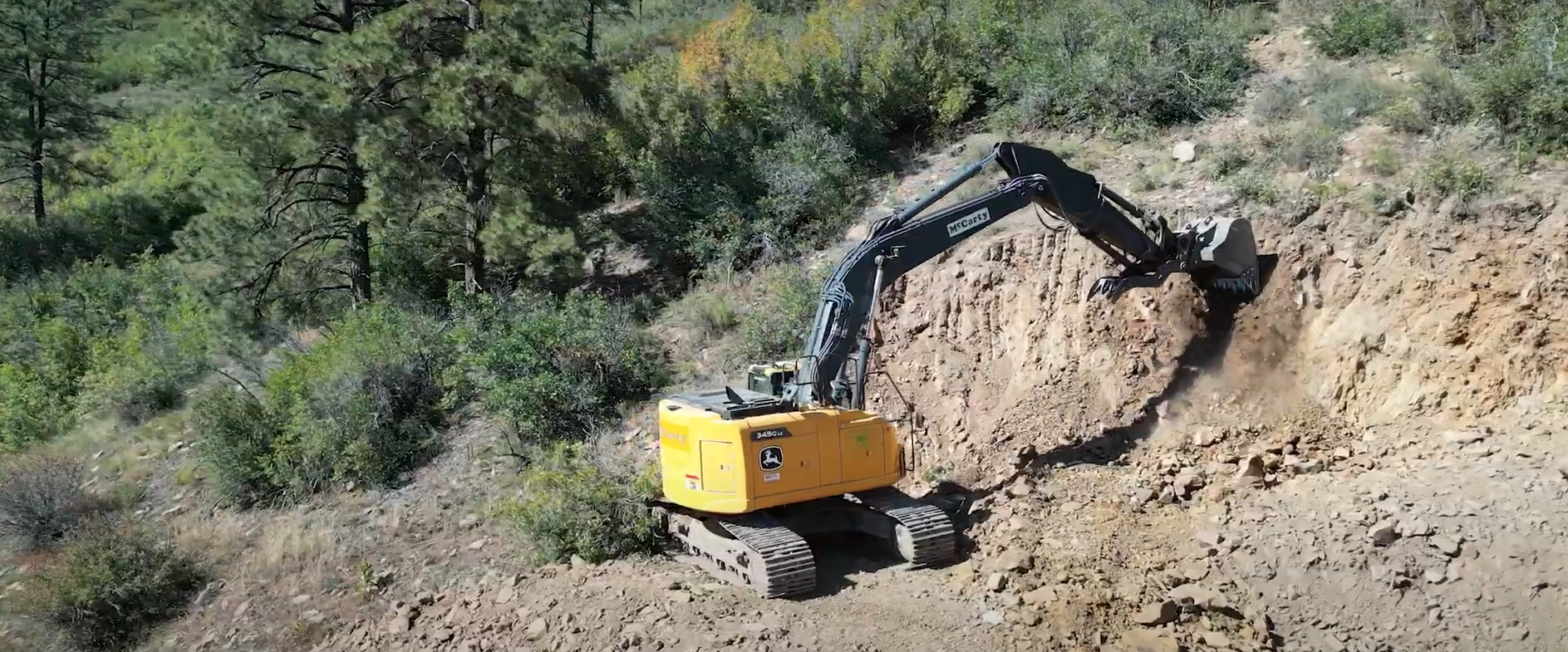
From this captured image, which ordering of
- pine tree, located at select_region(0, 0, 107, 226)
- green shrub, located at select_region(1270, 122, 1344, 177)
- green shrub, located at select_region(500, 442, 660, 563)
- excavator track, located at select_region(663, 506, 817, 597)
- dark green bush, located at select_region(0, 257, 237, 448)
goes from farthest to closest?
pine tree, located at select_region(0, 0, 107, 226)
dark green bush, located at select_region(0, 257, 237, 448)
green shrub, located at select_region(1270, 122, 1344, 177)
green shrub, located at select_region(500, 442, 660, 563)
excavator track, located at select_region(663, 506, 817, 597)

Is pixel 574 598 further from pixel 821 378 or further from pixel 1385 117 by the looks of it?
pixel 1385 117

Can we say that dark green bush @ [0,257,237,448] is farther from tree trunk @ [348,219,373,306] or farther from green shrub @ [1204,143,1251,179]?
green shrub @ [1204,143,1251,179]

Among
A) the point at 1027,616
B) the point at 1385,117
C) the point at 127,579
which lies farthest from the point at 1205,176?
the point at 127,579

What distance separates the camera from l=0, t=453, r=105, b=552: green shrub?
14.1 meters

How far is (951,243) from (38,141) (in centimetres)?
2849

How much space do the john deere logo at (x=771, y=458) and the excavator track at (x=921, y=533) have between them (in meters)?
1.18

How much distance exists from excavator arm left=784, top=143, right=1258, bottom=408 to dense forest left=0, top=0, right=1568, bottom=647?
298cm

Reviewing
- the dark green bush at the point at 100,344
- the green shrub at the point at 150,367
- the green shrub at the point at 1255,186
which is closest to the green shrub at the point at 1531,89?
the green shrub at the point at 1255,186

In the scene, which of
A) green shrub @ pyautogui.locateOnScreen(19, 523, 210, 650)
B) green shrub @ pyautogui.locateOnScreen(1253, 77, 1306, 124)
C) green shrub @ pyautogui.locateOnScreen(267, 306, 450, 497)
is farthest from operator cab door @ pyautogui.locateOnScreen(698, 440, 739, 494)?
green shrub @ pyautogui.locateOnScreen(1253, 77, 1306, 124)

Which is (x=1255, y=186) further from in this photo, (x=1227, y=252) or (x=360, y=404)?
(x=360, y=404)

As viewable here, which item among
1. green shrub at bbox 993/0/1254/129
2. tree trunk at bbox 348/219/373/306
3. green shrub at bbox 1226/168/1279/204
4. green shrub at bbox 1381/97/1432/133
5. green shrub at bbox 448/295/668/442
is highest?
green shrub at bbox 993/0/1254/129

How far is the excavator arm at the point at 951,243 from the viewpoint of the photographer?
32.7ft

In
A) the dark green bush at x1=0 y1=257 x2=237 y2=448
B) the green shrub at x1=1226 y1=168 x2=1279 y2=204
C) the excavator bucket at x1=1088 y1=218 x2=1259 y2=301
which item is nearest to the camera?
the excavator bucket at x1=1088 y1=218 x2=1259 y2=301

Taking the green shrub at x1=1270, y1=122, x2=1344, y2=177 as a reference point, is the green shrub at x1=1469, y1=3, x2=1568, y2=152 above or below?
above
